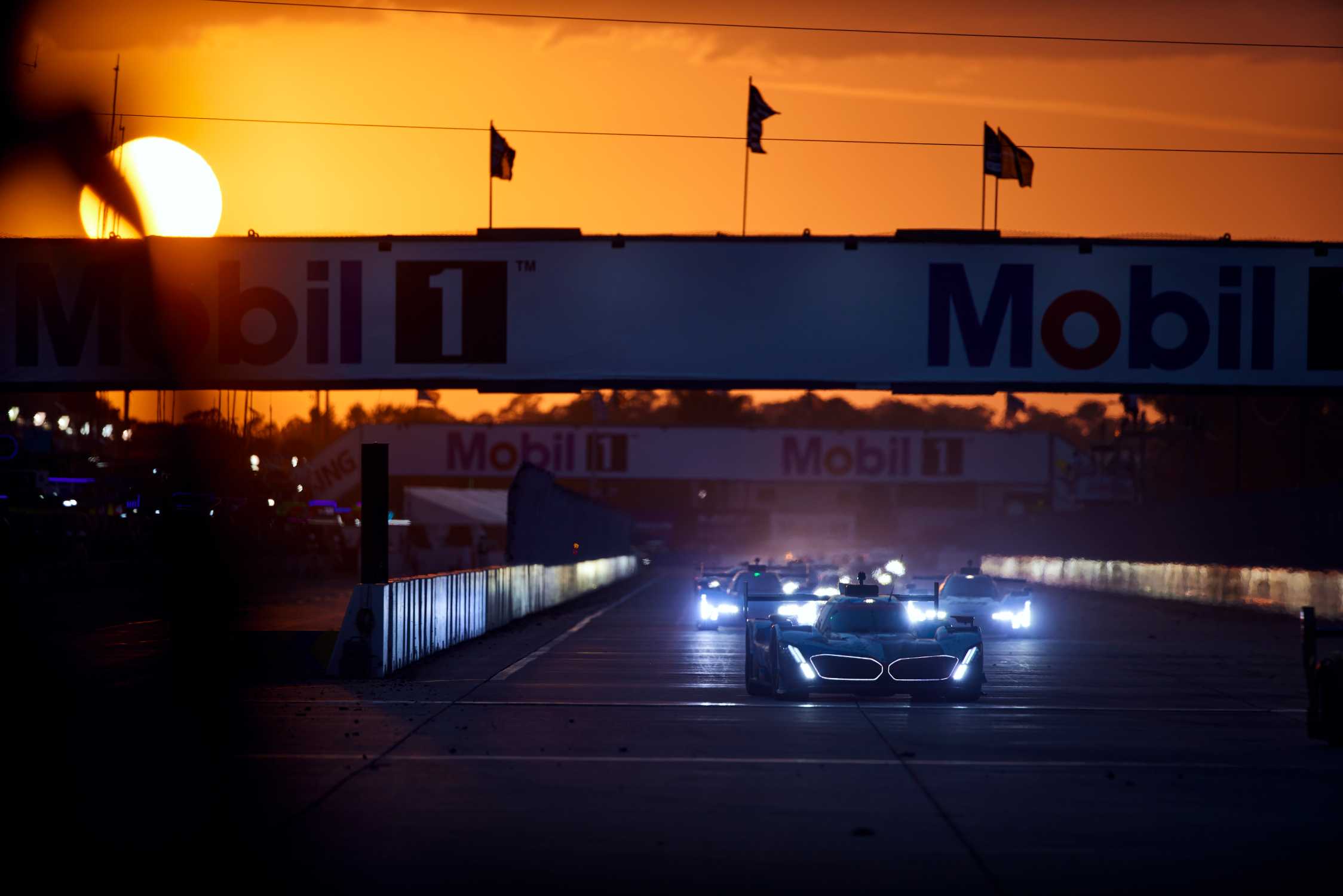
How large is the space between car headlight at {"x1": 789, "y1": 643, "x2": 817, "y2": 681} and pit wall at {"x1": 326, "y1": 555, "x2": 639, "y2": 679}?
6.20 metres

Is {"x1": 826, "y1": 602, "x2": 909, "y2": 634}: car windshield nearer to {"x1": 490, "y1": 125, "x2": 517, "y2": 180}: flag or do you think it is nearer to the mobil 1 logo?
the mobil 1 logo

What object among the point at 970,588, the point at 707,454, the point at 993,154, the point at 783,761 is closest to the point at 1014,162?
the point at 993,154

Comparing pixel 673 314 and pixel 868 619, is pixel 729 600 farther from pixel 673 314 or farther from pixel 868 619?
pixel 868 619

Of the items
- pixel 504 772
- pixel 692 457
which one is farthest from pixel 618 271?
pixel 692 457

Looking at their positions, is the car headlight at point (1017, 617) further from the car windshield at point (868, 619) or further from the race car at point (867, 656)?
the car windshield at point (868, 619)

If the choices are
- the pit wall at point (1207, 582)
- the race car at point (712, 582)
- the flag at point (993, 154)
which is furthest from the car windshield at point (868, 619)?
the race car at point (712, 582)

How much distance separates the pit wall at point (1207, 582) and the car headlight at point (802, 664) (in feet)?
45.1

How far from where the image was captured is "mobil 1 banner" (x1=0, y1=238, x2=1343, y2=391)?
2872cm

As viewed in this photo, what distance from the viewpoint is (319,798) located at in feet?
38.0

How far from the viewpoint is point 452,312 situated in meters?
29.1

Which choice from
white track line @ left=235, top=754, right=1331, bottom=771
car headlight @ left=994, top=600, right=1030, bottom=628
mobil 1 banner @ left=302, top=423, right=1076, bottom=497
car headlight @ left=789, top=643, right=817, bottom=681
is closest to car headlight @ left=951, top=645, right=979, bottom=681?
car headlight @ left=789, top=643, right=817, bottom=681

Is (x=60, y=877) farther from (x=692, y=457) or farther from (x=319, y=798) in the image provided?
(x=692, y=457)

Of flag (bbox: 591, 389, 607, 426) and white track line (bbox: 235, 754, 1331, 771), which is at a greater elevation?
flag (bbox: 591, 389, 607, 426)

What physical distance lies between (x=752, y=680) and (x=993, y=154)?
619 inches
